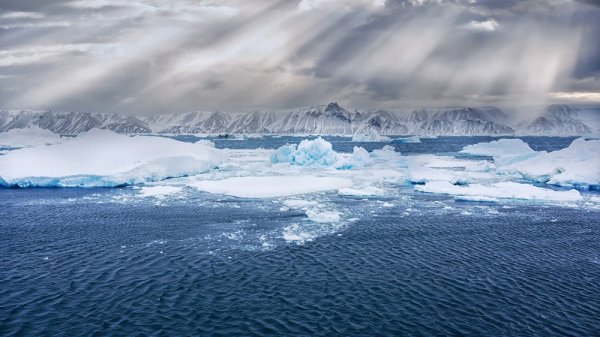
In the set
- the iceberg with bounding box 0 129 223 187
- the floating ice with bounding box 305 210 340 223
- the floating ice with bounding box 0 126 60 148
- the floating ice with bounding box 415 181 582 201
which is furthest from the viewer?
the floating ice with bounding box 0 126 60 148

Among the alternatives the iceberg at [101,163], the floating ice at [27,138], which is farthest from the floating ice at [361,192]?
the floating ice at [27,138]

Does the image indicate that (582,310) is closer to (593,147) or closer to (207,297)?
(207,297)

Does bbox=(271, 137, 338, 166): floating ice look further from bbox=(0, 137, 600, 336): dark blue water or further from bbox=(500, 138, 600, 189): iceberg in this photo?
bbox=(0, 137, 600, 336): dark blue water

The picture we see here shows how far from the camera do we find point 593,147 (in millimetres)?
47625

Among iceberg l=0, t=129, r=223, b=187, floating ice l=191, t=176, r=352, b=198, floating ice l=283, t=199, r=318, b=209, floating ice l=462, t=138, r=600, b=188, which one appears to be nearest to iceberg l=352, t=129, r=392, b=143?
floating ice l=462, t=138, r=600, b=188

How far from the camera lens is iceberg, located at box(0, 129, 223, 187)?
Result: 44.0 m

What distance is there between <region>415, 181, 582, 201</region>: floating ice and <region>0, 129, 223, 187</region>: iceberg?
99.6ft

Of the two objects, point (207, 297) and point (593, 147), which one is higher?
point (593, 147)

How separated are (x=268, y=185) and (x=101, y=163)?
2054cm

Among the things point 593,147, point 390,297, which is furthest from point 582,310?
point 593,147

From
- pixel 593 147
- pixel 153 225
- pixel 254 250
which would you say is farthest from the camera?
pixel 593 147

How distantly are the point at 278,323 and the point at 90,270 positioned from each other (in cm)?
1038

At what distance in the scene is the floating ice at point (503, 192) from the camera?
123 feet

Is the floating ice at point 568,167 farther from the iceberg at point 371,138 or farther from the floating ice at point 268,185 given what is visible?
the iceberg at point 371,138
